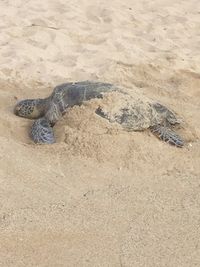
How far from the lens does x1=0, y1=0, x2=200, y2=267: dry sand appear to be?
2783mm

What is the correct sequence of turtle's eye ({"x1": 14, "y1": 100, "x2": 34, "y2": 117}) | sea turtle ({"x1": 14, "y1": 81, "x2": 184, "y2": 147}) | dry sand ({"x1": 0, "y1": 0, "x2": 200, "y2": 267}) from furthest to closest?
turtle's eye ({"x1": 14, "y1": 100, "x2": 34, "y2": 117}) → sea turtle ({"x1": 14, "y1": 81, "x2": 184, "y2": 147}) → dry sand ({"x1": 0, "y1": 0, "x2": 200, "y2": 267})

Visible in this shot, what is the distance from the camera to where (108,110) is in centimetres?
384

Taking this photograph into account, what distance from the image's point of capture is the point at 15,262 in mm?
2588

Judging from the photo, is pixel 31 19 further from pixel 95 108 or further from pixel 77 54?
pixel 95 108

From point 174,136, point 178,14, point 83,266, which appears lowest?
point 178,14

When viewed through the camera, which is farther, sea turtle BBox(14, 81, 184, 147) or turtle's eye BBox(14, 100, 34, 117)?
turtle's eye BBox(14, 100, 34, 117)

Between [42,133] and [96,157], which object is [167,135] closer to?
[96,157]

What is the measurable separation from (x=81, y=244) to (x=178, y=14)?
440cm

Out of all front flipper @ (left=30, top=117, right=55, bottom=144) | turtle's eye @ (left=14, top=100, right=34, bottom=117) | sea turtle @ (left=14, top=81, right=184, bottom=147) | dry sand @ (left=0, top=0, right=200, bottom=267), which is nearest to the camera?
dry sand @ (left=0, top=0, right=200, bottom=267)

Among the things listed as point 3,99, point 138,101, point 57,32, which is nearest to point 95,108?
point 138,101

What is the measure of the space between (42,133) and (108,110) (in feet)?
1.66

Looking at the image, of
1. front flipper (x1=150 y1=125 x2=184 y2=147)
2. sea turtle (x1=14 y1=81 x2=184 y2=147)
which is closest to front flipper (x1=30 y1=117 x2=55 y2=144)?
sea turtle (x1=14 y1=81 x2=184 y2=147)

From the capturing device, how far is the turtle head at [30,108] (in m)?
4.19

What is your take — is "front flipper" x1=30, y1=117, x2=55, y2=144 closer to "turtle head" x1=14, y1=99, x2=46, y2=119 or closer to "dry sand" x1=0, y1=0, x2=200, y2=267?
"dry sand" x1=0, y1=0, x2=200, y2=267
